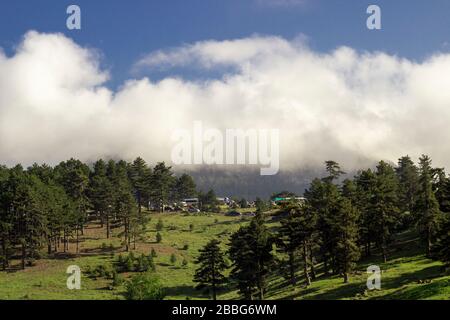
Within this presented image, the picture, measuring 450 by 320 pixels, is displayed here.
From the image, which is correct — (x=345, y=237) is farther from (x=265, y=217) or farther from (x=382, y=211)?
(x=265, y=217)

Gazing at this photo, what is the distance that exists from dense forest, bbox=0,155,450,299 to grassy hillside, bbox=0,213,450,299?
250 cm

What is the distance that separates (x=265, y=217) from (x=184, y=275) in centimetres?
2394

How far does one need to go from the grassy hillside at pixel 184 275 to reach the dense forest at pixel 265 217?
2.50m

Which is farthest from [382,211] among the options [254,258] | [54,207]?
[54,207]

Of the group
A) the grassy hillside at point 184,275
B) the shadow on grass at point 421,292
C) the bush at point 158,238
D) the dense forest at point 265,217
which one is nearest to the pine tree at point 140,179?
the dense forest at point 265,217

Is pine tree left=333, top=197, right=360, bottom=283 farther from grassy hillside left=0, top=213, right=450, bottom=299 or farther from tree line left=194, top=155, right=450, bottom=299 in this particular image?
grassy hillside left=0, top=213, right=450, bottom=299

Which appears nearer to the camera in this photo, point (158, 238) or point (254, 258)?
point (254, 258)

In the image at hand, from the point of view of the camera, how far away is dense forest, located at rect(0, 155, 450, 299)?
60469 millimetres

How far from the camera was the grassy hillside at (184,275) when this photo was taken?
50.4 meters

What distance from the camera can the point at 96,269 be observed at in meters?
83.6

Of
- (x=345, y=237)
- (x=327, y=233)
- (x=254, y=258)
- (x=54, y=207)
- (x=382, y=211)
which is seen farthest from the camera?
(x=54, y=207)

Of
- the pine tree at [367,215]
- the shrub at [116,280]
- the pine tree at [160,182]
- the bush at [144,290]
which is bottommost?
the shrub at [116,280]

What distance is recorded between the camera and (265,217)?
9988 cm

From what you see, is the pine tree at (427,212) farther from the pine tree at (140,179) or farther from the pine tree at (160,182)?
the pine tree at (160,182)
